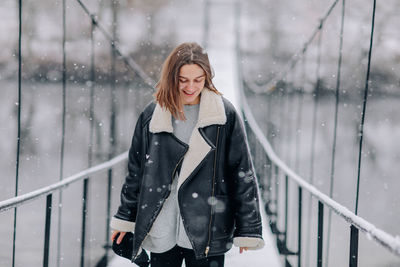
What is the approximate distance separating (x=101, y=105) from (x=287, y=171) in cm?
2793

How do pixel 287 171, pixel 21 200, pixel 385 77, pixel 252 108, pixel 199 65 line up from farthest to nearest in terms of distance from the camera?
pixel 385 77 → pixel 252 108 → pixel 287 171 → pixel 21 200 → pixel 199 65

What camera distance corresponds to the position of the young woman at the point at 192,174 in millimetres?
1349

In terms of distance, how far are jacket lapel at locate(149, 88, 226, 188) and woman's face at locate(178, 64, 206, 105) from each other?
0.03 m

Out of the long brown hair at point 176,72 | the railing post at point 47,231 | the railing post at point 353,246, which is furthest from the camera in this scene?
the railing post at point 47,231

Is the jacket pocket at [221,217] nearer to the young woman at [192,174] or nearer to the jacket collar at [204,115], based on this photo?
the young woman at [192,174]

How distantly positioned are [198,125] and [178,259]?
35 centimetres

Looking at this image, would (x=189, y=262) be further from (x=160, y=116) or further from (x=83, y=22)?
(x=83, y=22)

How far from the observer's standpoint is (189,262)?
1.42 meters

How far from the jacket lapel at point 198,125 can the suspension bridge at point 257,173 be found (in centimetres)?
41

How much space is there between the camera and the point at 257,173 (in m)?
5.59

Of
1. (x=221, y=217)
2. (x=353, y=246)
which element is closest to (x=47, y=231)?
(x=221, y=217)

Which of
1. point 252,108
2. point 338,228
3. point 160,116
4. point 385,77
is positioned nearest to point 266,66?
point 385,77

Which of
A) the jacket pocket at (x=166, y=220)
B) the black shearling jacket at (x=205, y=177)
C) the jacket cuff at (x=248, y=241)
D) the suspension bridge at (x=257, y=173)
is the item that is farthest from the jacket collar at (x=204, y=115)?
the suspension bridge at (x=257, y=173)

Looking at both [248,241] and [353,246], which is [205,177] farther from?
[353,246]
